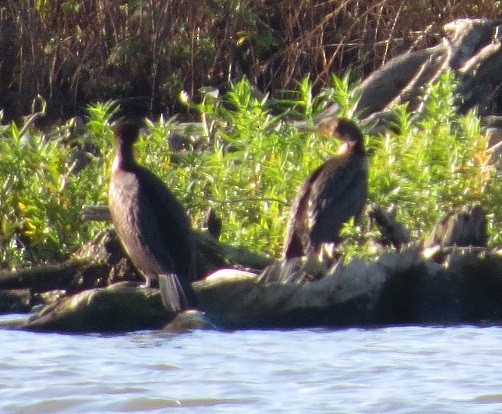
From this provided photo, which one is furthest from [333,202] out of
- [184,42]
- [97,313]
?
[184,42]

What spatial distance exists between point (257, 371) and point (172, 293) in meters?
1.27

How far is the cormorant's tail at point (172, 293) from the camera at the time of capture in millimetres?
7223

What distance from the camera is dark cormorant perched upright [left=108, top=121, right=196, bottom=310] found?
299 inches

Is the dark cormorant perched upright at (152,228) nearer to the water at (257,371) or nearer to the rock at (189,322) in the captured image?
the rock at (189,322)

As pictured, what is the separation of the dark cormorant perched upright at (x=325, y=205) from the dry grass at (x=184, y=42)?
3852 millimetres

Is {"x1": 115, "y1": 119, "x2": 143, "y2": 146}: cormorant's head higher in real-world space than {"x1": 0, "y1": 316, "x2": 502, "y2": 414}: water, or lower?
higher

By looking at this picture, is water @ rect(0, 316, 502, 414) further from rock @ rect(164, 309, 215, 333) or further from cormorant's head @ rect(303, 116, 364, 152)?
cormorant's head @ rect(303, 116, 364, 152)

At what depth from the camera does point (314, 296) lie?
720 centimetres

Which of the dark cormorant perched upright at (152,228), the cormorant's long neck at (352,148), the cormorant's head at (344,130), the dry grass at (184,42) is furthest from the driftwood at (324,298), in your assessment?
the dry grass at (184,42)

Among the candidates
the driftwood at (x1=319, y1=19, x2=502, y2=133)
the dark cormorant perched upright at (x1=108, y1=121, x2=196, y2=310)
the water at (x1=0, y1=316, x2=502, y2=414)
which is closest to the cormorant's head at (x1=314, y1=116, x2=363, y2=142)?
the dark cormorant perched upright at (x1=108, y1=121, x2=196, y2=310)

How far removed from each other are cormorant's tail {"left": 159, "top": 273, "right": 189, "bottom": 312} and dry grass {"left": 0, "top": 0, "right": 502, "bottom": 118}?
16.3 ft

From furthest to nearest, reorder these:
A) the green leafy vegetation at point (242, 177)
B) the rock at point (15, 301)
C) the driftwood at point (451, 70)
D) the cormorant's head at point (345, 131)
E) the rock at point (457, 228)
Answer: the driftwood at point (451, 70), the cormorant's head at point (345, 131), the green leafy vegetation at point (242, 177), the rock at point (15, 301), the rock at point (457, 228)

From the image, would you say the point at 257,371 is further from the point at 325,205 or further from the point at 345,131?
the point at 345,131

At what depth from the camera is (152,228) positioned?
7.79 metres
